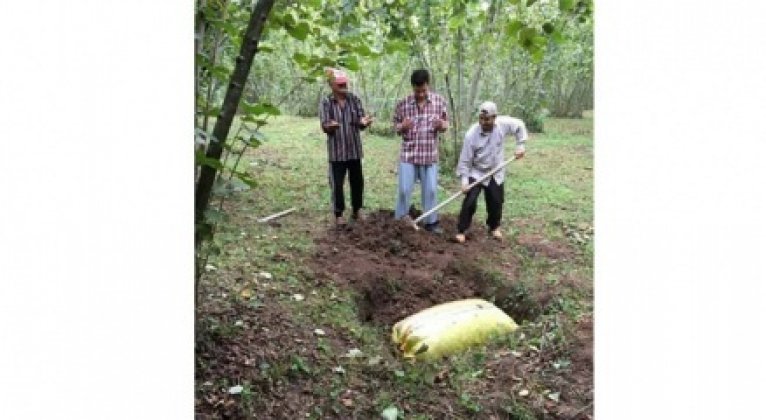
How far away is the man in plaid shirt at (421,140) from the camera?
409 centimetres

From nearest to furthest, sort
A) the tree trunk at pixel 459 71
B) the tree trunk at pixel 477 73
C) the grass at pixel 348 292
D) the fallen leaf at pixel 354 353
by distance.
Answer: the grass at pixel 348 292
the fallen leaf at pixel 354 353
the tree trunk at pixel 477 73
the tree trunk at pixel 459 71

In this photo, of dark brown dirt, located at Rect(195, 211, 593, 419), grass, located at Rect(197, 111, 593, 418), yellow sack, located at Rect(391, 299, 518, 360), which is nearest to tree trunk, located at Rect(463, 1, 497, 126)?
grass, located at Rect(197, 111, 593, 418)

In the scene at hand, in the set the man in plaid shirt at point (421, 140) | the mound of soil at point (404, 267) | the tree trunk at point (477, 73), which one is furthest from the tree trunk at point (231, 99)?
the tree trunk at point (477, 73)

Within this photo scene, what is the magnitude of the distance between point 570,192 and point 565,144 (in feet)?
1.69

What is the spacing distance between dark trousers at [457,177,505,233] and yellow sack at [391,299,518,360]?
0.96 metres

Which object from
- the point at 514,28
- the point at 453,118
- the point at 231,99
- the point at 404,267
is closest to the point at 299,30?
the point at 231,99

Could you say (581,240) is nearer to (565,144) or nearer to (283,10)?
(565,144)

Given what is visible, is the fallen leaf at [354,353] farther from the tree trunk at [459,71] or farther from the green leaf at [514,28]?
the tree trunk at [459,71]

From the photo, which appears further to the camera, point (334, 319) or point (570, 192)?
point (570, 192)

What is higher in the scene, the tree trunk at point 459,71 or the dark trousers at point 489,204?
the tree trunk at point 459,71

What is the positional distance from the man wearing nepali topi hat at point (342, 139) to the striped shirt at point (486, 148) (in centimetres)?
62

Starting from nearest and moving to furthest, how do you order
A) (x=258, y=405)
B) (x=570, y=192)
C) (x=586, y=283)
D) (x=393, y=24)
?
(x=258, y=405) < (x=586, y=283) < (x=570, y=192) < (x=393, y=24)

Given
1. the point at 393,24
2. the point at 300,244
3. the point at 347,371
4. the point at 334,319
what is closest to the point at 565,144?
the point at 393,24

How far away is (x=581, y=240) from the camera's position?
305cm
